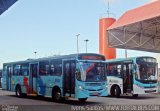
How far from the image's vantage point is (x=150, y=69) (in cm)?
2177

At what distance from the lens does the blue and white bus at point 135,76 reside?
70.0 ft

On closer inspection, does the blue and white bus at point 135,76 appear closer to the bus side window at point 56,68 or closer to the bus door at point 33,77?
the bus side window at point 56,68

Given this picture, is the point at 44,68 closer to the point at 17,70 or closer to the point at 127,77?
the point at 17,70

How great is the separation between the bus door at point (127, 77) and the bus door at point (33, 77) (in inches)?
231

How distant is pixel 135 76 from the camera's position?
2131cm

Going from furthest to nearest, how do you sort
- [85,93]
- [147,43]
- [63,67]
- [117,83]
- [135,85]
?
[147,43] < [117,83] < [135,85] < [63,67] < [85,93]

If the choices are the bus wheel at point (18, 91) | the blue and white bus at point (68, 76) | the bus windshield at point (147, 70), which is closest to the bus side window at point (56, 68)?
the blue and white bus at point (68, 76)

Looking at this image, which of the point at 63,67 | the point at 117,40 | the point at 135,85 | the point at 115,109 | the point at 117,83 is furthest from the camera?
the point at 117,40

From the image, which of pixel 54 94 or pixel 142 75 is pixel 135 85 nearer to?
pixel 142 75

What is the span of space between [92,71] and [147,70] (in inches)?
225

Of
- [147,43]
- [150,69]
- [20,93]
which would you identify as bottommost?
[20,93]

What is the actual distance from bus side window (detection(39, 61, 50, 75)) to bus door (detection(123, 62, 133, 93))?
5.49 metres


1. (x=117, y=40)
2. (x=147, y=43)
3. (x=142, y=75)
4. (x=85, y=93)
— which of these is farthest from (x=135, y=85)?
(x=147, y=43)

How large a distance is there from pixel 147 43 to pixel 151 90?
12408 mm
